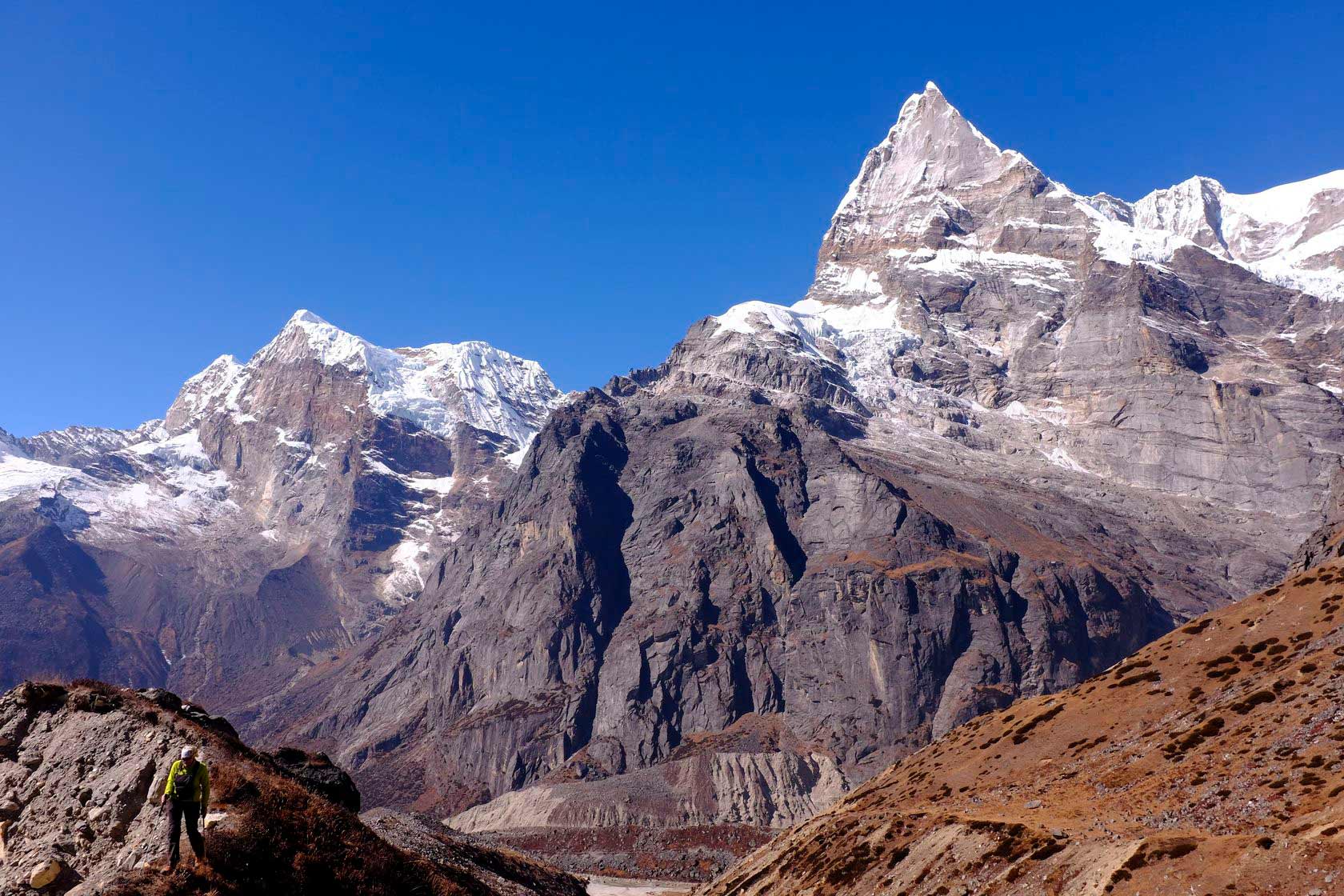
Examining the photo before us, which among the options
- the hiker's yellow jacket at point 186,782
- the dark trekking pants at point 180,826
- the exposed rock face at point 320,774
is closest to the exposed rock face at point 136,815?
the dark trekking pants at point 180,826

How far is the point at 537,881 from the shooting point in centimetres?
9225

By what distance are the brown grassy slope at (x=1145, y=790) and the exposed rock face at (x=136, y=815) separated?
32.8 metres

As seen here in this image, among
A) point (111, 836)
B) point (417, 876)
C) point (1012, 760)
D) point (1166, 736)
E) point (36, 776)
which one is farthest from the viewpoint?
point (1012, 760)

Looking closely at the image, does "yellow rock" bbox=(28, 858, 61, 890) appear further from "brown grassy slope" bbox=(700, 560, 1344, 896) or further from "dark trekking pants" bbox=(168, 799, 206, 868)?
"brown grassy slope" bbox=(700, 560, 1344, 896)

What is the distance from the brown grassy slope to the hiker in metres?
37.8

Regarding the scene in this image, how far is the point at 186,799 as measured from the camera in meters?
29.0

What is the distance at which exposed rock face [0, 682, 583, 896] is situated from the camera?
30.4 metres

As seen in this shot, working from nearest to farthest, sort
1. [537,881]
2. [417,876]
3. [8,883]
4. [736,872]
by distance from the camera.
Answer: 1. [8,883]
2. [417,876]
3. [537,881]
4. [736,872]

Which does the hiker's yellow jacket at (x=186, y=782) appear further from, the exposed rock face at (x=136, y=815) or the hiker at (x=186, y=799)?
the exposed rock face at (x=136, y=815)

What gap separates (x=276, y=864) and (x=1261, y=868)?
3743cm

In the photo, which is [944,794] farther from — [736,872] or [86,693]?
[86,693]

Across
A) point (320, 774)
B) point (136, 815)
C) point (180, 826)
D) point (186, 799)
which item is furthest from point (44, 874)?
point (320, 774)

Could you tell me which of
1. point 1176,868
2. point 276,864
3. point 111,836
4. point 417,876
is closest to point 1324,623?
point 1176,868

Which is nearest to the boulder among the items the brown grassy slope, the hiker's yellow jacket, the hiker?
the hiker
